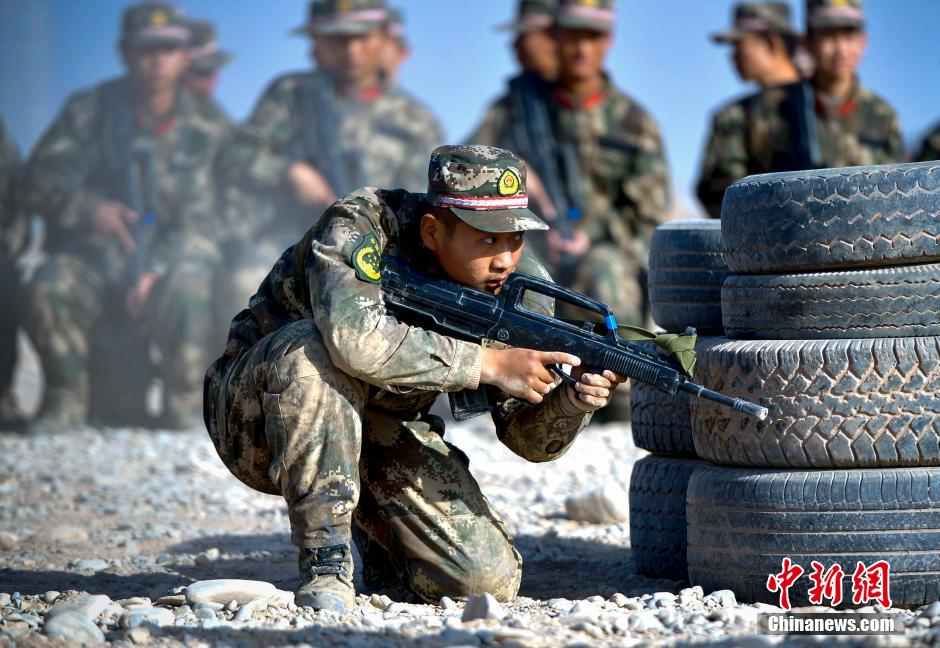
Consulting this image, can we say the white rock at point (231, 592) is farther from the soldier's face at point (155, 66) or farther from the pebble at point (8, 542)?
the soldier's face at point (155, 66)

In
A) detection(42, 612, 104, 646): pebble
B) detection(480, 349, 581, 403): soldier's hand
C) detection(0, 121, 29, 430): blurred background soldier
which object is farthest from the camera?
detection(0, 121, 29, 430): blurred background soldier

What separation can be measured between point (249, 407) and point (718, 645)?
154 centimetres

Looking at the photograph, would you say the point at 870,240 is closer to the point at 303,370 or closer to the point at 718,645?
the point at 718,645

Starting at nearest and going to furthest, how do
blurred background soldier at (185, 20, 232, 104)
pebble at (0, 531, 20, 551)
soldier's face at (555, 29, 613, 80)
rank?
pebble at (0, 531, 20, 551)
soldier's face at (555, 29, 613, 80)
blurred background soldier at (185, 20, 232, 104)

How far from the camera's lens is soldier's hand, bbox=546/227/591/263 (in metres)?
9.74

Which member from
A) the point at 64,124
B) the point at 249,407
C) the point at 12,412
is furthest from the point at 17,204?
the point at 249,407

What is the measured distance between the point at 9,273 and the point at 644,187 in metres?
4.78

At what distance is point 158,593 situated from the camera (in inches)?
167

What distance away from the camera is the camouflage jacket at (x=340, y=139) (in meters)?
10.8

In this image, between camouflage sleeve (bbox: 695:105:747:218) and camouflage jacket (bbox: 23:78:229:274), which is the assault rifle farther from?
camouflage jacket (bbox: 23:78:229:274)

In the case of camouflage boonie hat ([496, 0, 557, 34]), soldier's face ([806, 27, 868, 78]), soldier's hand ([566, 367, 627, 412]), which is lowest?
soldier's hand ([566, 367, 627, 412])


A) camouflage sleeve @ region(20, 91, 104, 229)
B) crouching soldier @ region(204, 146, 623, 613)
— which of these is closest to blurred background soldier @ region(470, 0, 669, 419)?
camouflage sleeve @ region(20, 91, 104, 229)

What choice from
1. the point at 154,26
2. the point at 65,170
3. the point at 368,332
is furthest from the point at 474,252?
the point at 154,26

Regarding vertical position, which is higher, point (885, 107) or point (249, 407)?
point (885, 107)
